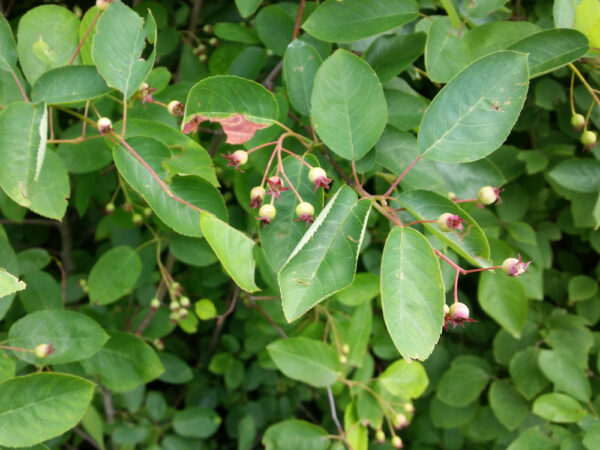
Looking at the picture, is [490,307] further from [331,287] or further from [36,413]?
[36,413]

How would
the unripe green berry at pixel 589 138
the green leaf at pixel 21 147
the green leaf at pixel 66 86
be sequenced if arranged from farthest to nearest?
the unripe green berry at pixel 589 138 < the green leaf at pixel 66 86 < the green leaf at pixel 21 147

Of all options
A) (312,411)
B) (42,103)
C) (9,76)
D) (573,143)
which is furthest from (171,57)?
(312,411)

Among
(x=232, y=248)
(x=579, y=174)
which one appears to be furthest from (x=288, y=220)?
(x=579, y=174)

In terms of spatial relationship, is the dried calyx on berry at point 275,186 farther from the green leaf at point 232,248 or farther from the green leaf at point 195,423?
the green leaf at point 195,423

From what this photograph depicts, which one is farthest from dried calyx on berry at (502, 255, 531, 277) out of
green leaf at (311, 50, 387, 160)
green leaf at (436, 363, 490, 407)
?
green leaf at (436, 363, 490, 407)

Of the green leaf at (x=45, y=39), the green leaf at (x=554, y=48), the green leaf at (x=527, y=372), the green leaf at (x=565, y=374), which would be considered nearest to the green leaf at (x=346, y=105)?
the green leaf at (x=554, y=48)

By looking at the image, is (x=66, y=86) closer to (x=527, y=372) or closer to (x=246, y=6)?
(x=246, y=6)
